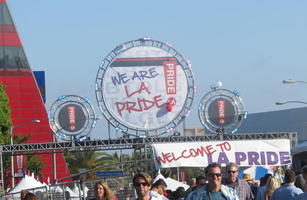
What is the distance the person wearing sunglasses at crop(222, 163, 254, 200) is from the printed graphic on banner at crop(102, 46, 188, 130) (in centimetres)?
3133

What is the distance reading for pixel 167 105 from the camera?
48.2m

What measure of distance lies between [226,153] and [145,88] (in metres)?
16.8

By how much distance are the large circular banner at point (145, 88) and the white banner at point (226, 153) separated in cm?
1641

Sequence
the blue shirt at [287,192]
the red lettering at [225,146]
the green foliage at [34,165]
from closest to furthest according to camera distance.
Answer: the blue shirt at [287,192] → the red lettering at [225,146] → the green foliage at [34,165]

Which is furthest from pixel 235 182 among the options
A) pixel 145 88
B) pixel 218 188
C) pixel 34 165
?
pixel 34 165

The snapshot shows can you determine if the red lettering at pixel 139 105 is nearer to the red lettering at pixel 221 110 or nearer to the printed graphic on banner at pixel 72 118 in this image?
the red lettering at pixel 221 110

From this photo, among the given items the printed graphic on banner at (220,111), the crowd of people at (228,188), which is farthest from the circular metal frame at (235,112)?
the crowd of people at (228,188)

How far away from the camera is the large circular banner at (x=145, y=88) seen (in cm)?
4747

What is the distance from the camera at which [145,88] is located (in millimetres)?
47781

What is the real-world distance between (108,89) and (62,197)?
22.0 m

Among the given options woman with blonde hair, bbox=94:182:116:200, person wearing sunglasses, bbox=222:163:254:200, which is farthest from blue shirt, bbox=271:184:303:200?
woman with blonde hair, bbox=94:182:116:200

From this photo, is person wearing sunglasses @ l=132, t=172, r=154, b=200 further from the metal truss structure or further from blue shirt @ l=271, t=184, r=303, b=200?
the metal truss structure

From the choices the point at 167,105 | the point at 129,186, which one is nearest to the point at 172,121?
the point at 167,105

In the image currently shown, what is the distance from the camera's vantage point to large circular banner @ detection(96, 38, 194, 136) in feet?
156
